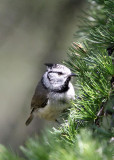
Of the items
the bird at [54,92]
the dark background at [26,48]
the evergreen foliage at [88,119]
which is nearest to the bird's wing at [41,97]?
the bird at [54,92]

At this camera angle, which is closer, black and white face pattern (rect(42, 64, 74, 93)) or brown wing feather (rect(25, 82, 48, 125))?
black and white face pattern (rect(42, 64, 74, 93))

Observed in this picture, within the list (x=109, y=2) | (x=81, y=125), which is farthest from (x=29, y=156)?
(x=109, y=2)

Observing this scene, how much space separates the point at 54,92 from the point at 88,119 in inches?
40.8

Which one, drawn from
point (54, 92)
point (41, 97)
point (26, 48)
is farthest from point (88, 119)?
point (26, 48)

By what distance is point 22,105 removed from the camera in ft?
16.0

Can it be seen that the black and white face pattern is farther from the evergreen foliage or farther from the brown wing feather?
the evergreen foliage

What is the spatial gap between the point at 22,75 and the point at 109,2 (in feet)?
13.5

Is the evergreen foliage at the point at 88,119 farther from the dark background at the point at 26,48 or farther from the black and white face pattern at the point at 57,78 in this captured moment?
the dark background at the point at 26,48

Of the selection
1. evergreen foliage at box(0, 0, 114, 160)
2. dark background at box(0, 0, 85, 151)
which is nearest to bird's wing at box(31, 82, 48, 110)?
evergreen foliage at box(0, 0, 114, 160)

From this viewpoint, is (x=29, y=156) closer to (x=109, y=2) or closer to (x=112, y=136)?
(x=112, y=136)

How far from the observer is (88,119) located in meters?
1.25

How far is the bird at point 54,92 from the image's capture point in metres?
2.17

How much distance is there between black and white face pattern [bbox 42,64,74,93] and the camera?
221 cm

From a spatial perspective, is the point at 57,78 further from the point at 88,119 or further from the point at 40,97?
the point at 88,119
